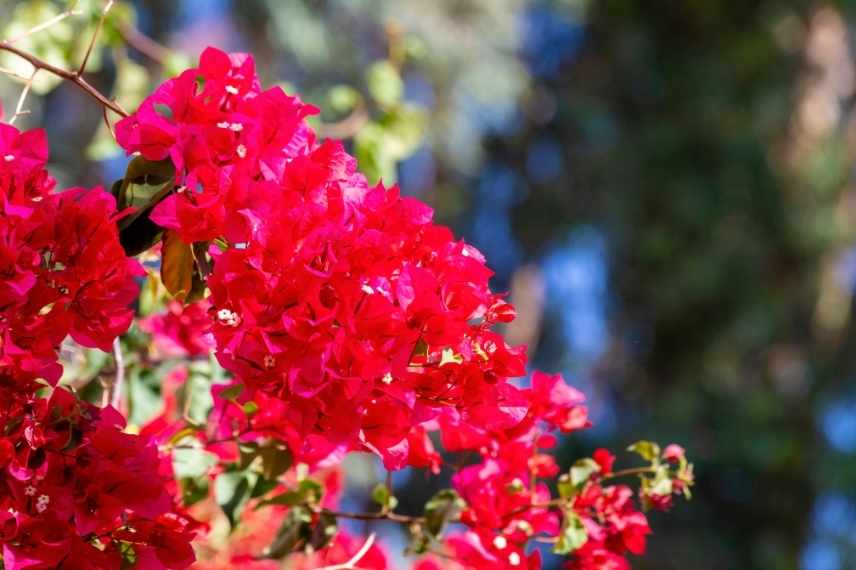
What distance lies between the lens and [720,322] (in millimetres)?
5988

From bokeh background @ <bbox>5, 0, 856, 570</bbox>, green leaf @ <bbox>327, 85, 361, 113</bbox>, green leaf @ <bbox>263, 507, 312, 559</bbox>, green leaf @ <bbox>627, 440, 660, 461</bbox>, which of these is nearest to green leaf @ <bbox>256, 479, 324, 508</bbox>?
green leaf @ <bbox>263, 507, 312, 559</bbox>

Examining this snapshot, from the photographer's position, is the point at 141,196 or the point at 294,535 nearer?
the point at 141,196

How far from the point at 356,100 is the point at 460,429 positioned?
0.71 metres

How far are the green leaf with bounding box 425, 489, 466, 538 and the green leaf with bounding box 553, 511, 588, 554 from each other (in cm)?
8

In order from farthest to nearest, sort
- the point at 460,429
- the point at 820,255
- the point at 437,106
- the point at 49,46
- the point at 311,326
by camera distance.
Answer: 1. the point at 820,255
2. the point at 437,106
3. the point at 49,46
4. the point at 460,429
5. the point at 311,326

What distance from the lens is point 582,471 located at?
33.9 inches

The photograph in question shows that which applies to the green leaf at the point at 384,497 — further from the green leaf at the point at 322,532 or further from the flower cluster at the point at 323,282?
the flower cluster at the point at 323,282

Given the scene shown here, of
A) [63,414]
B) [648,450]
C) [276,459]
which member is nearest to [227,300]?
[63,414]

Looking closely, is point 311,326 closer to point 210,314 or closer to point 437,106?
point 210,314

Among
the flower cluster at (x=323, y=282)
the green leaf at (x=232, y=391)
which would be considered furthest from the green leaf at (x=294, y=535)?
the flower cluster at (x=323, y=282)

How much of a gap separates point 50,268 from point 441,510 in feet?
1.16

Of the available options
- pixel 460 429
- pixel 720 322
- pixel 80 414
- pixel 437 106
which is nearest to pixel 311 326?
pixel 80 414

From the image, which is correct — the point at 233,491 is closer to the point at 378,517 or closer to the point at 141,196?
the point at 378,517

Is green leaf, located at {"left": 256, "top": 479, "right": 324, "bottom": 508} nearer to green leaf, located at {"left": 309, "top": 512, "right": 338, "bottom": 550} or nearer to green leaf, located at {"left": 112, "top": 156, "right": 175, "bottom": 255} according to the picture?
green leaf, located at {"left": 309, "top": 512, "right": 338, "bottom": 550}
